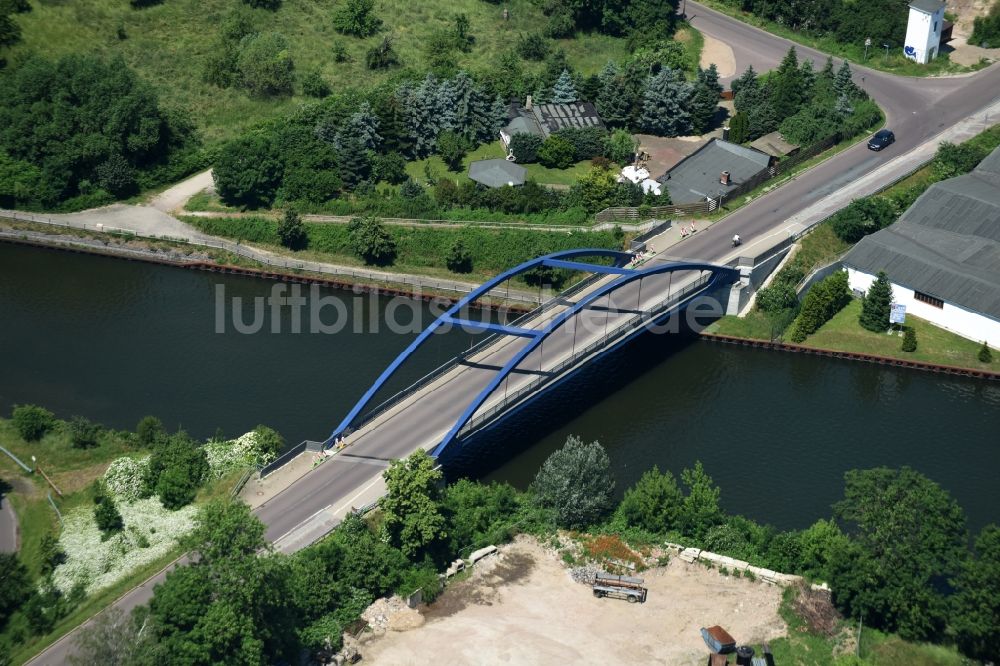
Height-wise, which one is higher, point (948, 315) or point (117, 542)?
point (117, 542)

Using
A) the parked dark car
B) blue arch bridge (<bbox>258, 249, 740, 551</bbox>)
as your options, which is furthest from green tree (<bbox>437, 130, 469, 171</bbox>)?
the parked dark car

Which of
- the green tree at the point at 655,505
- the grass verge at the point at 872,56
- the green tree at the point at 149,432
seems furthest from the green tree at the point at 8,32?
the green tree at the point at 655,505

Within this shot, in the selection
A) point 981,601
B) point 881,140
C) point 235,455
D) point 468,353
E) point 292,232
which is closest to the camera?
point 981,601

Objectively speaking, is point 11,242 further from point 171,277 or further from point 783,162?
point 783,162

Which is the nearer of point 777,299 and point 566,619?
point 566,619

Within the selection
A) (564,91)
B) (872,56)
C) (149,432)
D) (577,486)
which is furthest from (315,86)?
(577,486)

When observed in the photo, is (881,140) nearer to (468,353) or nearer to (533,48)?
(533,48)

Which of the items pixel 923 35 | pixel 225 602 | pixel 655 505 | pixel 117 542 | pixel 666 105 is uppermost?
pixel 923 35

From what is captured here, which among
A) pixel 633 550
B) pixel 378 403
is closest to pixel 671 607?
pixel 633 550

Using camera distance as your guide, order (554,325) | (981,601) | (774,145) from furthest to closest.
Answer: (774,145) < (554,325) < (981,601)
